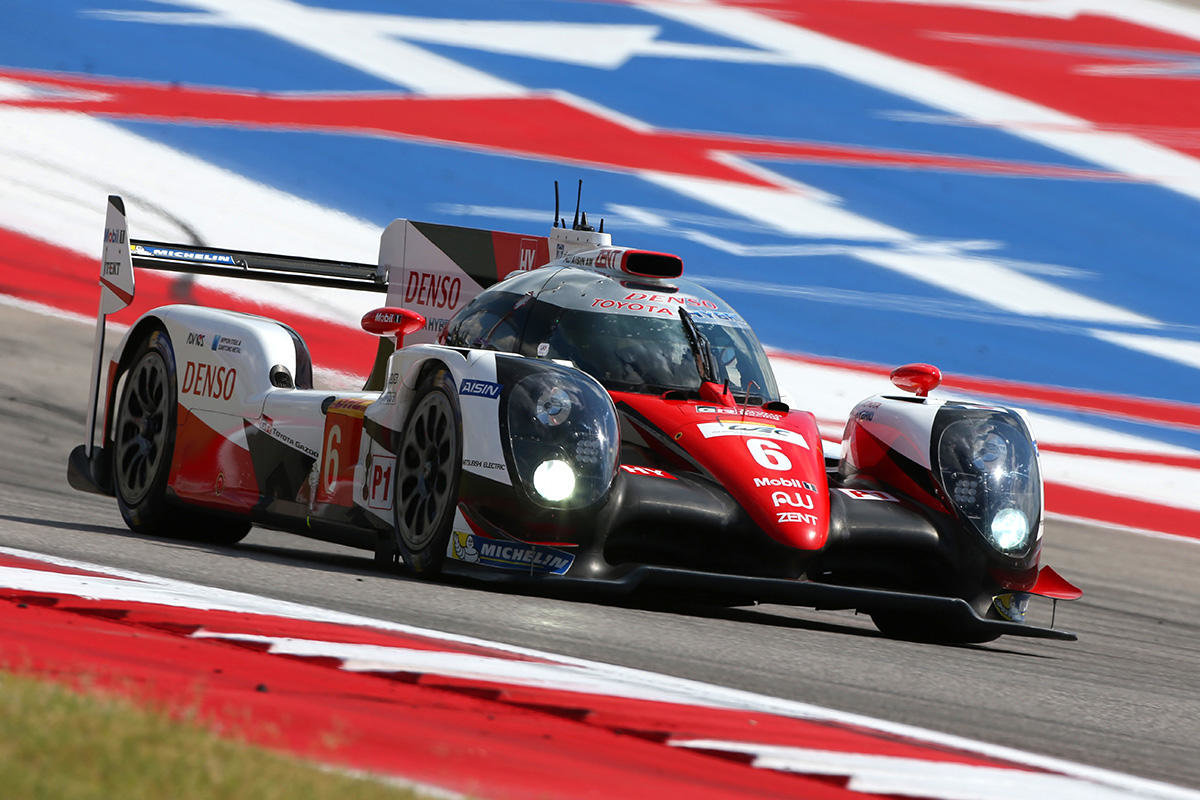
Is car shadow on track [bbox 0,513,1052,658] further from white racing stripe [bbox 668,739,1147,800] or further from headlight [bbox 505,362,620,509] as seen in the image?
white racing stripe [bbox 668,739,1147,800]

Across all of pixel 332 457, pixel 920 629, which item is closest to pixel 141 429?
pixel 332 457

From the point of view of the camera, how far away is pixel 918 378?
828cm

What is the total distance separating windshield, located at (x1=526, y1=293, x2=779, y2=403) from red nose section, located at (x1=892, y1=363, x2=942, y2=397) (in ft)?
2.54

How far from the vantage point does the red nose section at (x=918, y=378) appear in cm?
827

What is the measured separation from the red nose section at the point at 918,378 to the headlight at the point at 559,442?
2.05 metres

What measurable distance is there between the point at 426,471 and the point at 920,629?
2277 millimetres

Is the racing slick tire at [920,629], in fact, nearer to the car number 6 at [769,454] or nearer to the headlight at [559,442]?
the car number 6 at [769,454]

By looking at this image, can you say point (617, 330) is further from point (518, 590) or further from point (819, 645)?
point (819, 645)

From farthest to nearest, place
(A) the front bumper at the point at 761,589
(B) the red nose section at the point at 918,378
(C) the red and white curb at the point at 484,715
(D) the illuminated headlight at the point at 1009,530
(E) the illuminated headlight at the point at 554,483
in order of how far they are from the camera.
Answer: (B) the red nose section at the point at 918,378, (D) the illuminated headlight at the point at 1009,530, (E) the illuminated headlight at the point at 554,483, (A) the front bumper at the point at 761,589, (C) the red and white curb at the point at 484,715

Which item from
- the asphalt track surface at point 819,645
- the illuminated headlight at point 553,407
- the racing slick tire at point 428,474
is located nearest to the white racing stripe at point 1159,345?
the asphalt track surface at point 819,645

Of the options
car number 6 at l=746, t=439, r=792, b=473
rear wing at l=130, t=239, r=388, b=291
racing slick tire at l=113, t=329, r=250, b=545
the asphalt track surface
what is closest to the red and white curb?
the asphalt track surface

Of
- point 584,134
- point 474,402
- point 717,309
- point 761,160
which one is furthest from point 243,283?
point 474,402

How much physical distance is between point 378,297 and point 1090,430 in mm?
6669

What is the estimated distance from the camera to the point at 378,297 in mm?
17281
